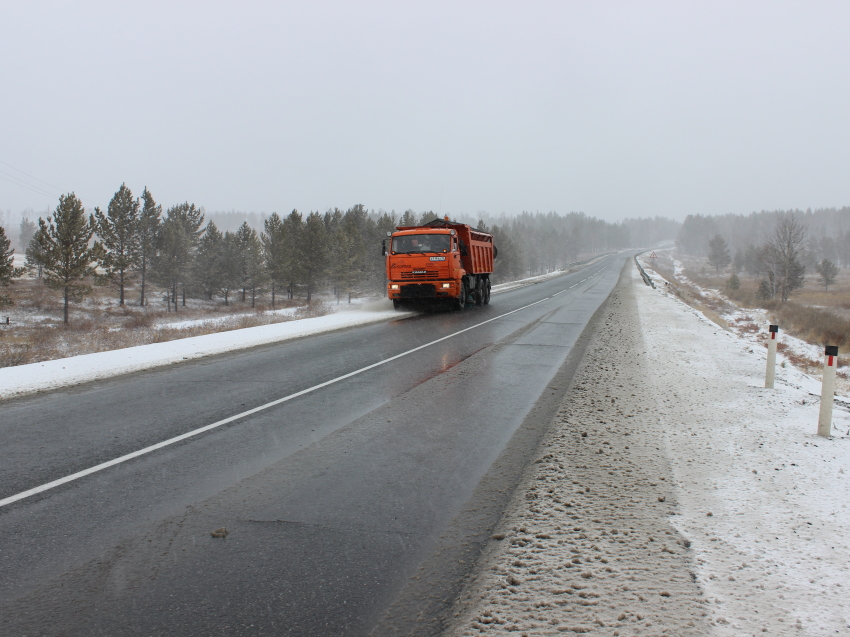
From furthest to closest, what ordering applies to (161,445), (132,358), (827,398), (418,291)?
(418,291)
(132,358)
(827,398)
(161,445)

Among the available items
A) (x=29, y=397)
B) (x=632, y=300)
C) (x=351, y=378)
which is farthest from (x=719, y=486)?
(x=632, y=300)

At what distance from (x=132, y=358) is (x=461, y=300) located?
12.7 m

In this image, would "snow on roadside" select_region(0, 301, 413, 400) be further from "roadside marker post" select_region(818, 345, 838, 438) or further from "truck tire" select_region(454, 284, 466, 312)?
"roadside marker post" select_region(818, 345, 838, 438)

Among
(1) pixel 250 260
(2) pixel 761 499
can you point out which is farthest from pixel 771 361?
(1) pixel 250 260

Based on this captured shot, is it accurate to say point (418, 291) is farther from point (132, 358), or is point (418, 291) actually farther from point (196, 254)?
point (196, 254)

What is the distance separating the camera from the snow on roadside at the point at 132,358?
331 inches

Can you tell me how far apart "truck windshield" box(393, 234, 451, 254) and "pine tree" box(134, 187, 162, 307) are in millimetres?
40993

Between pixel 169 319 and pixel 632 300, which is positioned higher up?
pixel 632 300

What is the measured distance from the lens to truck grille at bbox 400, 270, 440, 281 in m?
19.3

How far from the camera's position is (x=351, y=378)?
29.3ft

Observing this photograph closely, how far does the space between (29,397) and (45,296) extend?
55775 millimetres

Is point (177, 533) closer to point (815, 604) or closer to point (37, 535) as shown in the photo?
point (37, 535)

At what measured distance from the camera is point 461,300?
68.7ft

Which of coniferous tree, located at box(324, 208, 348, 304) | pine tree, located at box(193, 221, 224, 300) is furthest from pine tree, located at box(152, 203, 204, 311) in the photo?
coniferous tree, located at box(324, 208, 348, 304)
